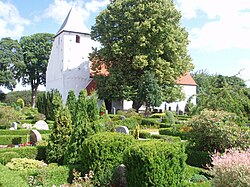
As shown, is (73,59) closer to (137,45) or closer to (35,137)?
(137,45)

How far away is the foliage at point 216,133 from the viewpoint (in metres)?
9.59

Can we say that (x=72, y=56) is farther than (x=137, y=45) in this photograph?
Yes

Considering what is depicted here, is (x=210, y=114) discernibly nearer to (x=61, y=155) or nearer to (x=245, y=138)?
(x=245, y=138)

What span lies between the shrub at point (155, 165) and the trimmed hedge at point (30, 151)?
5044 mm

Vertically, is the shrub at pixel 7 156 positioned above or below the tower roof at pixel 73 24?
below

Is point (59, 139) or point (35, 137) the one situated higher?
point (59, 139)

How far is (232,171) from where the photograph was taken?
18.1 ft

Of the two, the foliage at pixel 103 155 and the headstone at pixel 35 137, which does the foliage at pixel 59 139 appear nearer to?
the foliage at pixel 103 155

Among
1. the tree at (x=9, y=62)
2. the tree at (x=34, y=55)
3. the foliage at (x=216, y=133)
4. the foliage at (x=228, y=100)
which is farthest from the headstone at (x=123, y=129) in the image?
the tree at (x=34, y=55)

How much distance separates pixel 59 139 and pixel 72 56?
2903cm

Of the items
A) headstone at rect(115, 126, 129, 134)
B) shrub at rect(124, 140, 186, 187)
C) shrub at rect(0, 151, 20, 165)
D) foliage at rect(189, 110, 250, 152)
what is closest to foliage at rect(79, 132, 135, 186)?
shrub at rect(124, 140, 186, 187)

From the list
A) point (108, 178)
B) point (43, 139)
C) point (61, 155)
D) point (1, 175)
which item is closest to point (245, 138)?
point (108, 178)

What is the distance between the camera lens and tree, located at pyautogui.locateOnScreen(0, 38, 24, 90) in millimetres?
45531

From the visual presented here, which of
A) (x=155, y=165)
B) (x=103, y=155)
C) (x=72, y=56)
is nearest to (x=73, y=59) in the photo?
(x=72, y=56)
